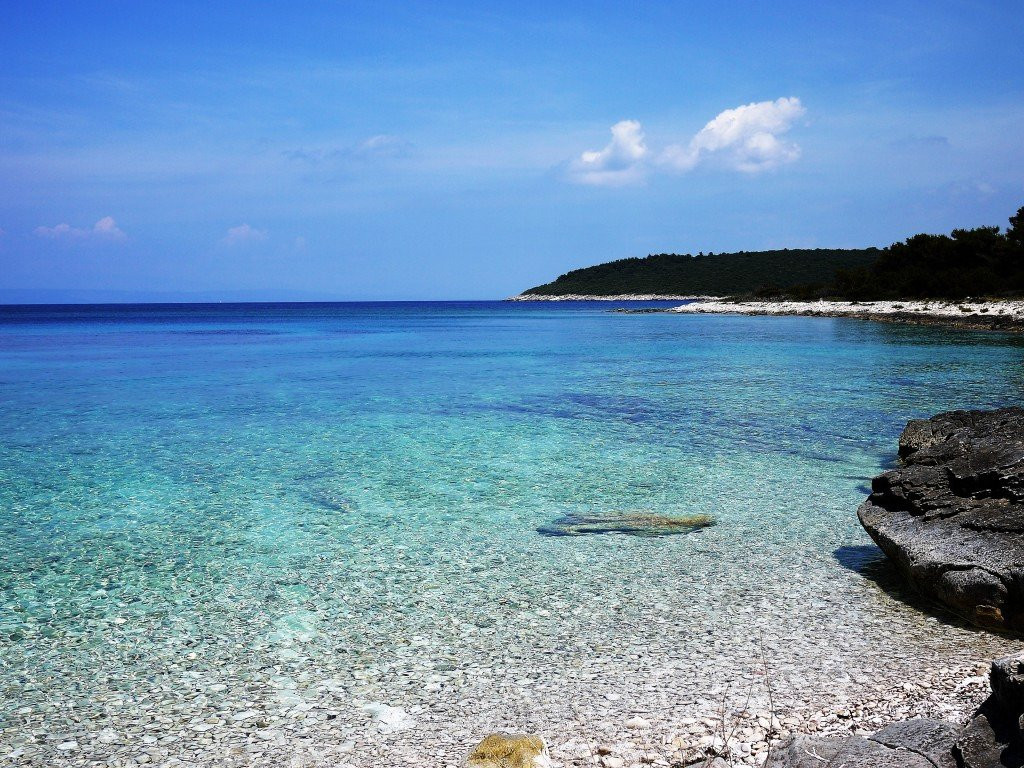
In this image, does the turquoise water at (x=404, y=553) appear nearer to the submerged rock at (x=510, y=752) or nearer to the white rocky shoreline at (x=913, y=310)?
the submerged rock at (x=510, y=752)

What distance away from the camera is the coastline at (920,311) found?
39.9m

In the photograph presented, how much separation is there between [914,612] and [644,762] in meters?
2.74

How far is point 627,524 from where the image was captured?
7.70 meters

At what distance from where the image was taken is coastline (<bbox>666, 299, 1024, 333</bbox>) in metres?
39.9

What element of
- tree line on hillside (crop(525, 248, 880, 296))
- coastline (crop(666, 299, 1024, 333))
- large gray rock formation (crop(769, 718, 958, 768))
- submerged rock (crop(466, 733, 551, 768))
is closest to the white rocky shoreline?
coastline (crop(666, 299, 1024, 333))

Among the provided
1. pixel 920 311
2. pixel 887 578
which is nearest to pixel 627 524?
pixel 887 578

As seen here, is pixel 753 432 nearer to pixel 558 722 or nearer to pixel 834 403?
pixel 834 403

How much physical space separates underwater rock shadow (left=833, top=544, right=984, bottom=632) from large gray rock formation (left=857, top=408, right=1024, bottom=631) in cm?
6

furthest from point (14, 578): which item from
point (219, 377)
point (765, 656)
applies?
point (219, 377)

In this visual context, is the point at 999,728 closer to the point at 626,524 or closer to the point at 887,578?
the point at 887,578

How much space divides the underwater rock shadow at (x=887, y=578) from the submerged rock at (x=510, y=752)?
3.07 m

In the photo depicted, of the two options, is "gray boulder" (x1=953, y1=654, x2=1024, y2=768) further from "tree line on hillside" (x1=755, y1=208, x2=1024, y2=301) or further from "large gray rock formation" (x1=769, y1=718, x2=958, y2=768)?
"tree line on hillside" (x1=755, y1=208, x2=1024, y2=301)

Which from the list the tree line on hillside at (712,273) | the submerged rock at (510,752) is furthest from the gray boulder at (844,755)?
the tree line on hillside at (712,273)

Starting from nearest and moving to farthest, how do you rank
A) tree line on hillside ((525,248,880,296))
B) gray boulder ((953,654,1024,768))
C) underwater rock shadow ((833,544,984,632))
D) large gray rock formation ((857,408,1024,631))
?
gray boulder ((953,654,1024,768)) < large gray rock formation ((857,408,1024,631)) < underwater rock shadow ((833,544,984,632)) < tree line on hillside ((525,248,880,296))
